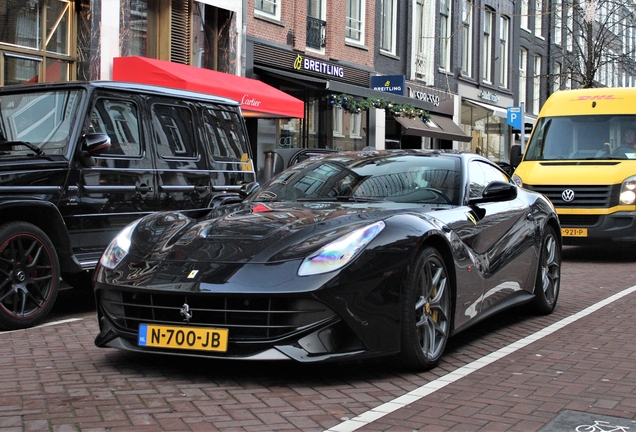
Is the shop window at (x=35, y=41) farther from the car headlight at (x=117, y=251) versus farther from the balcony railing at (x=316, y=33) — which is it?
the car headlight at (x=117, y=251)

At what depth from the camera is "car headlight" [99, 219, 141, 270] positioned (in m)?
5.47

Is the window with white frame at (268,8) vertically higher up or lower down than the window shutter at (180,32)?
higher up

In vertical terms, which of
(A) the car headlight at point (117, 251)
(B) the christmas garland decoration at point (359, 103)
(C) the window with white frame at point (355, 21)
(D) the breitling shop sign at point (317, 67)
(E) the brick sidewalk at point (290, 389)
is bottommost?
(E) the brick sidewalk at point (290, 389)

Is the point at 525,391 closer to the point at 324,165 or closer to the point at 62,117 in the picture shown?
the point at 324,165

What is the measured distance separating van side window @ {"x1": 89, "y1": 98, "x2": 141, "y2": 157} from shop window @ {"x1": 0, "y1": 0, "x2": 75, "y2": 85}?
8.17 metres

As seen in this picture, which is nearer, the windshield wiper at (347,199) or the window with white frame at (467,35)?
the windshield wiper at (347,199)

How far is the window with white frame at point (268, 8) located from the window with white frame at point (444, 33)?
37.3 ft

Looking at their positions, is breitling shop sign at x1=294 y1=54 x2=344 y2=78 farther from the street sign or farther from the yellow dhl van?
the yellow dhl van

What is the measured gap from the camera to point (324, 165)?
6820mm

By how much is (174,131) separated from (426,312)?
4.16 m

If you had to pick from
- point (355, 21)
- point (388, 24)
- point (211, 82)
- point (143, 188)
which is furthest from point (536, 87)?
point (143, 188)

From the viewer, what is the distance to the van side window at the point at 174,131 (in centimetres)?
862

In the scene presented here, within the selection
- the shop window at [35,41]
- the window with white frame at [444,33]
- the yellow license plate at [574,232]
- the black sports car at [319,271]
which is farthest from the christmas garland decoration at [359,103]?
the black sports car at [319,271]

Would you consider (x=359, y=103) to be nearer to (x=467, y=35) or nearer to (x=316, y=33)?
(x=316, y=33)
